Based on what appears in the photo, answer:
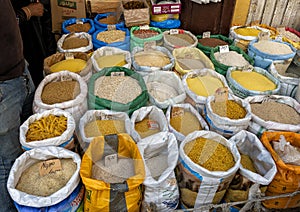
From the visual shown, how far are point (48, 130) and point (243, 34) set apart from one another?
5.98 ft

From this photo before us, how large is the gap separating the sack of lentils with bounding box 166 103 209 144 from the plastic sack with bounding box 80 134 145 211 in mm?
321

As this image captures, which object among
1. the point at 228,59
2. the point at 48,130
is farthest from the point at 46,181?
the point at 228,59

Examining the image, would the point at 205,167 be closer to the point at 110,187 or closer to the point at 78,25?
the point at 110,187

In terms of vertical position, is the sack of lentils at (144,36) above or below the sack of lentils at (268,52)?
above

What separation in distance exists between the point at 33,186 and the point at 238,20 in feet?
7.59

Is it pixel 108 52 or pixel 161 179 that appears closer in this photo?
pixel 161 179

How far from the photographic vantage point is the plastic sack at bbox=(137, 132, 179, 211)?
132 centimetres

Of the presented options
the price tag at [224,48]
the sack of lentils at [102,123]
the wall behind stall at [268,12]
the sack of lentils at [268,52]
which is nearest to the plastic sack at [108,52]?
the sack of lentils at [102,123]

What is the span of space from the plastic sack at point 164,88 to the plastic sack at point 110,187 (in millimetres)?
414

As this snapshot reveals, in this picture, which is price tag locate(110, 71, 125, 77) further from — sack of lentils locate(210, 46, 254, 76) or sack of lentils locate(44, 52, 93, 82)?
sack of lentils locate(210, 46, 254, 76)

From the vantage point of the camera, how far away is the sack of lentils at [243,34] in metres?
2.38

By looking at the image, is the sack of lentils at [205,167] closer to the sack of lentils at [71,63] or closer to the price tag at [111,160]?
the price tag at [111,160]

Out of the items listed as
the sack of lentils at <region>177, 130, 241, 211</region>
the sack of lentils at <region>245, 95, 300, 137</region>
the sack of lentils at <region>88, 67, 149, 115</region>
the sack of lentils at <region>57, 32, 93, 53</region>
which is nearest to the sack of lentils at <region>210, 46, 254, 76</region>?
the sack of lentils at <region>245, 95, 300, 137</region>

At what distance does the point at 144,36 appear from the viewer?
2301 millimetres
